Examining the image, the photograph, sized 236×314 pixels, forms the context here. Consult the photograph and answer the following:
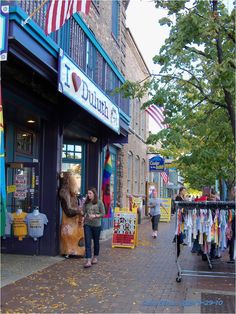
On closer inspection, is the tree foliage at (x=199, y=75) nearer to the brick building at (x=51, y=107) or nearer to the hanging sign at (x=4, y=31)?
the brick building at (x=51, y=107)

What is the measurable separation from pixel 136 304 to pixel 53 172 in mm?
4689

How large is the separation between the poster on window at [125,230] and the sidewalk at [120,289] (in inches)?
74.2

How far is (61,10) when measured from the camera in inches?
266

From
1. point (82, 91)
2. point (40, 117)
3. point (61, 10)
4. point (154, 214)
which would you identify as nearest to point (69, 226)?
point (40, 117)

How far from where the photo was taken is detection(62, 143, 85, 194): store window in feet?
47.6

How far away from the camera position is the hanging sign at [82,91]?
8.02 metres

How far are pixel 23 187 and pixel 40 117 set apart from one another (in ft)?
5.52

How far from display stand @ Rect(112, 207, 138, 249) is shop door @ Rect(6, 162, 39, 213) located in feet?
8.98

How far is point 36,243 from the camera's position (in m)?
10.3

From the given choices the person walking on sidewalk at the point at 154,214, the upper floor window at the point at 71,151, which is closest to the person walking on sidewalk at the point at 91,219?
the upper floor window at the point at 71,151

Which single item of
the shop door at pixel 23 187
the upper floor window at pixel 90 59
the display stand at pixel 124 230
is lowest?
the display stand at pixel 124 230

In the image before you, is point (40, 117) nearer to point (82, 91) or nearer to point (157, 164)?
point (82, 91)

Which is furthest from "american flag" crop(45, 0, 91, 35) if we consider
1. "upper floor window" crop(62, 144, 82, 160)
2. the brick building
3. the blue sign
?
the blue sign

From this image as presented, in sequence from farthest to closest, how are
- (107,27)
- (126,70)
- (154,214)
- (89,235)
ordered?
1. (126,70)
2. (154,214)
3. (107,27)
4. (89,235)
